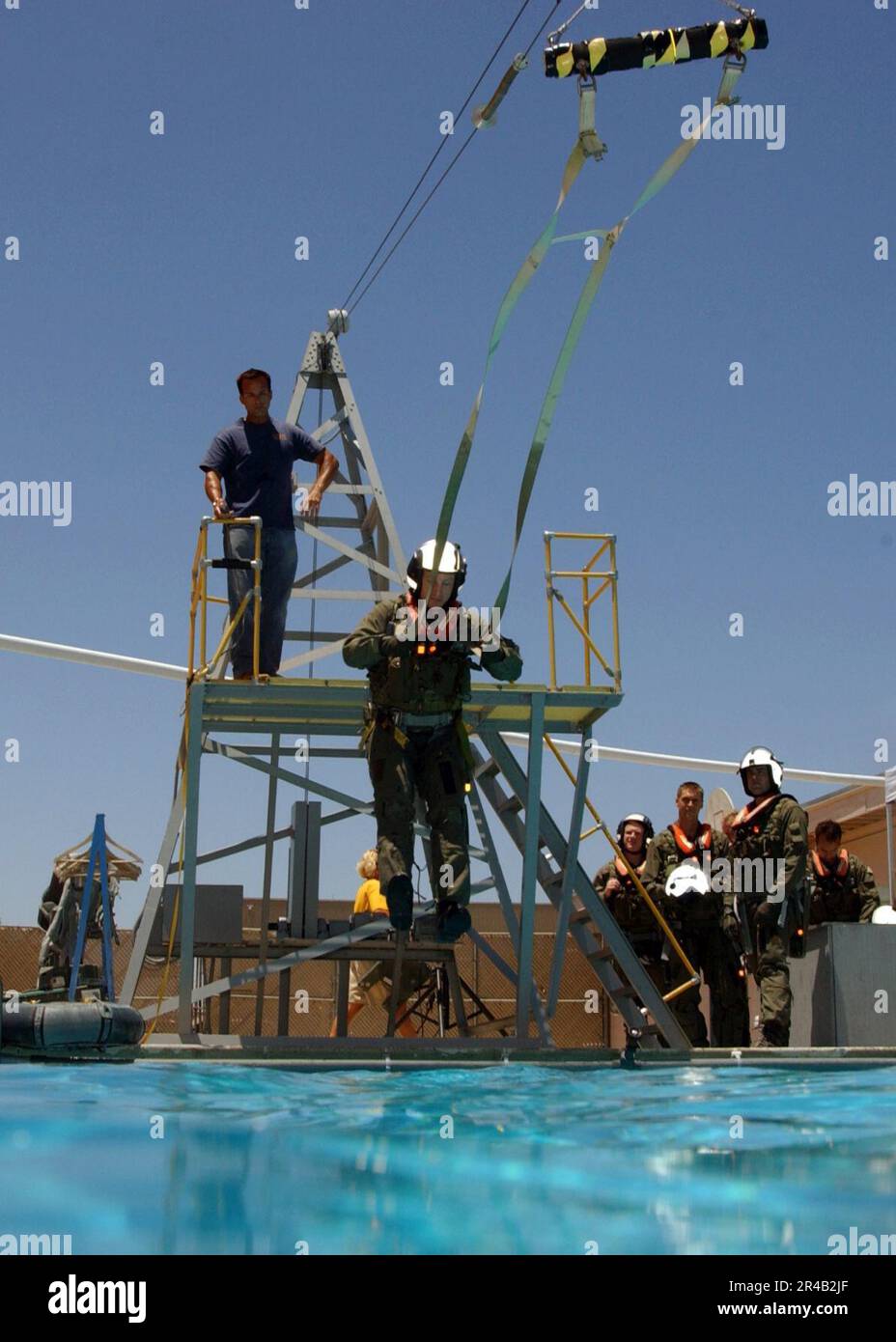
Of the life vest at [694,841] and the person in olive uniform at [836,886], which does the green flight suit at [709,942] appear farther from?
the person in olive uniform at [836,886]

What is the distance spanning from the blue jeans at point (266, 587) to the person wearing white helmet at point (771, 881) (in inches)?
143

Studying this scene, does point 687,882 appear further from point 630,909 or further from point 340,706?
point 340,706

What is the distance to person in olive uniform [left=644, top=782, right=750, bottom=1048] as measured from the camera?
36.4 feet

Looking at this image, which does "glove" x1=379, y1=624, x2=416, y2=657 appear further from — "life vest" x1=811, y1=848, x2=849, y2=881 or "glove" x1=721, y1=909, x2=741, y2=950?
"life vest" x1=811, y1=848, x2=849, y2=881

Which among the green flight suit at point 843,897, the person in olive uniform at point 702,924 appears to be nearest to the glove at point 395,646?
the person in olive uniform at point 702,924

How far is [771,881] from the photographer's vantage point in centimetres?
1057

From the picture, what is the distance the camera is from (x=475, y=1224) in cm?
386

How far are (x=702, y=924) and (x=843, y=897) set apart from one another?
4.88ft

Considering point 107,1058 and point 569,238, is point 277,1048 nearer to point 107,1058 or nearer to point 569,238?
point 107,1058

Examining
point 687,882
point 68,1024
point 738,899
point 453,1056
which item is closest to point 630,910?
point 687,882

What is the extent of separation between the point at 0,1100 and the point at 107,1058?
197 cm

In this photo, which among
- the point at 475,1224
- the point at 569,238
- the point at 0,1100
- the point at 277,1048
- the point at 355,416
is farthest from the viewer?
the point at 355,416
